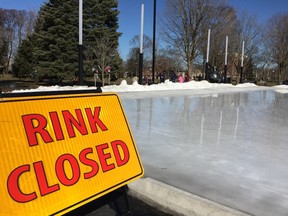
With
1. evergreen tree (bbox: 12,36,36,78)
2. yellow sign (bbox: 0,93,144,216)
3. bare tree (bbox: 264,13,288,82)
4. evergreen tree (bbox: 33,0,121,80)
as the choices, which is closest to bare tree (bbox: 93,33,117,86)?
evergreen tree (bbox: 33,0,121,80)

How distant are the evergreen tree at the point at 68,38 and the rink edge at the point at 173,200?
2662cm

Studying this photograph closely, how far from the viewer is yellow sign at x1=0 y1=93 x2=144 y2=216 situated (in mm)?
1937

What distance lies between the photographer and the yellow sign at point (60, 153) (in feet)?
6.35

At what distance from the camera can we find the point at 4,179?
6.13ft

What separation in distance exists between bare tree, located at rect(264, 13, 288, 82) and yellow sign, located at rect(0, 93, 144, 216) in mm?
54227

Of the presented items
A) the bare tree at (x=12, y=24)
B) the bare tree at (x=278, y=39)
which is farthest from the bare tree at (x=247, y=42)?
the bare tree at (x=12, y=24)

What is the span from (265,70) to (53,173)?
69122 millimetres

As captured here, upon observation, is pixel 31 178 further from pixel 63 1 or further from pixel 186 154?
pixel 63 1

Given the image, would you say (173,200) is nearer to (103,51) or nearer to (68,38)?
(103,51)

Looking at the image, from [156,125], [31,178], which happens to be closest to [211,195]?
[31,178]

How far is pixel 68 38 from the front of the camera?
29.2 meters

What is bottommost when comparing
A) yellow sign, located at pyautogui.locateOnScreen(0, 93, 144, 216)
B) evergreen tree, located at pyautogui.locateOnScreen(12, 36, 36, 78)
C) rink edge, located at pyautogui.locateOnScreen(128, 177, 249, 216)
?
rink edge, located at pyautogui.locateOnScreen(128, 177, 249, 216)

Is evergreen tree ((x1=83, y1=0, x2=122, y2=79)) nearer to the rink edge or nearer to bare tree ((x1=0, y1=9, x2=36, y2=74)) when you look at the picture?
the rink edge

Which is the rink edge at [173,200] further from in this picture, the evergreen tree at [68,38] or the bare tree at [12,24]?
the bare tree at [12,24]
